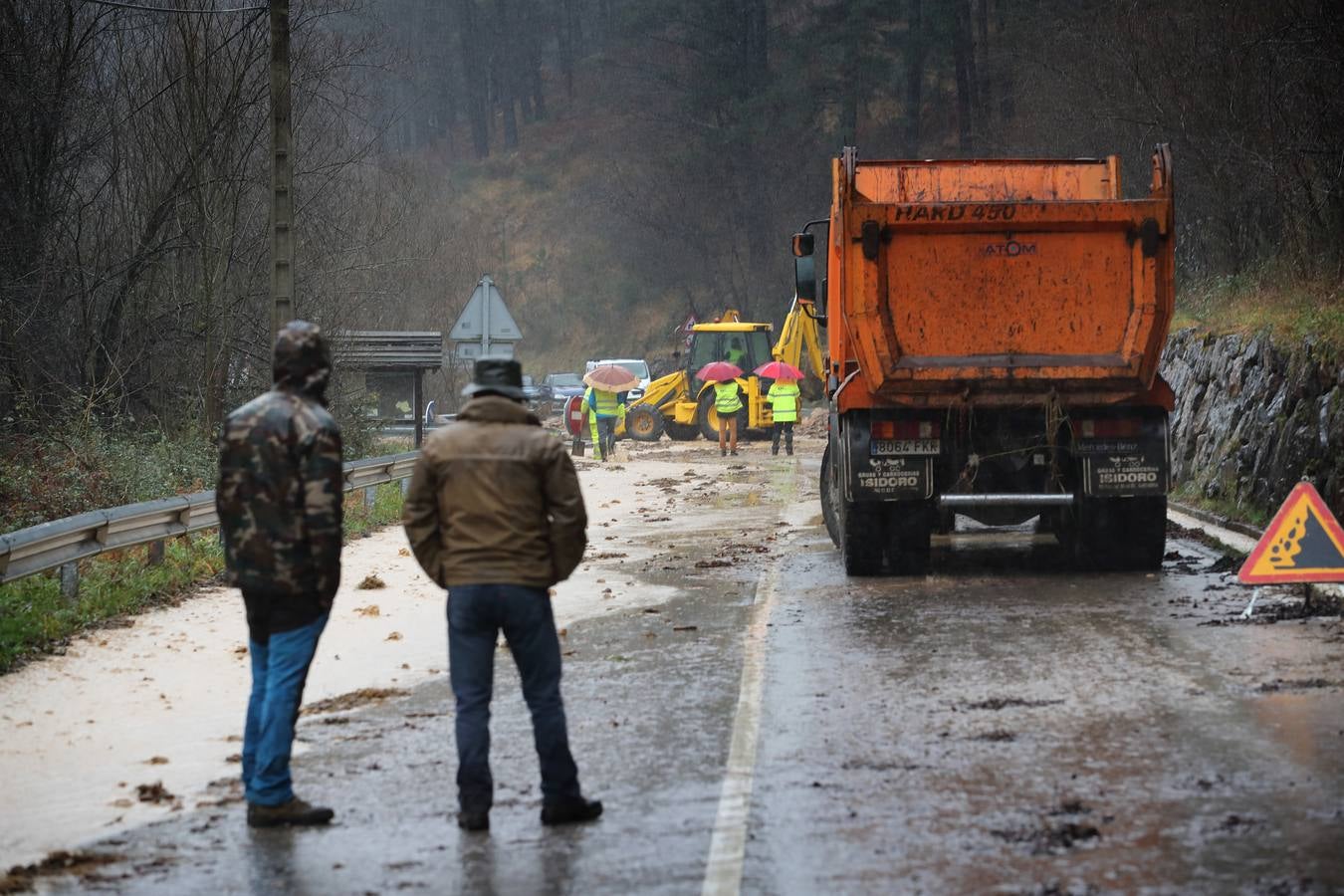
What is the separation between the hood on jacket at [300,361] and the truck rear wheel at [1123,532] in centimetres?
847

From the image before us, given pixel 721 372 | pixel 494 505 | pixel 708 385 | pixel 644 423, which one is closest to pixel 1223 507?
pixel 494 505

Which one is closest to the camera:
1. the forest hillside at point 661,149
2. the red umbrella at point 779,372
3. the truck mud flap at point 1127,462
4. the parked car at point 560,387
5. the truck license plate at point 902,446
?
the truck mud flap at point 1127,462

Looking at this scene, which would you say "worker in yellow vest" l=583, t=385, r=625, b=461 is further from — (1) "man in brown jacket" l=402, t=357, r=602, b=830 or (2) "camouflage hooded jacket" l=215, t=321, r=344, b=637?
(1) "man in brown jacket" l=402, t=357, r=602, b=830

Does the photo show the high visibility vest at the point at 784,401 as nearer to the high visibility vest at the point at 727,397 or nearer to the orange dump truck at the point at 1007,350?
the high visibility vest at the point at 727,397

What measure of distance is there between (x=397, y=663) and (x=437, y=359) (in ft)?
78.1

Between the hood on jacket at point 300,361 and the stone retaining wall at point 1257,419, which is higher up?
the hood on jacket at point 300,361

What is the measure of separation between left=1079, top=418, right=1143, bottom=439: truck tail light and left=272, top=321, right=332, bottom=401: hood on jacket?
8123mm

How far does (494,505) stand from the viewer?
6469 mm

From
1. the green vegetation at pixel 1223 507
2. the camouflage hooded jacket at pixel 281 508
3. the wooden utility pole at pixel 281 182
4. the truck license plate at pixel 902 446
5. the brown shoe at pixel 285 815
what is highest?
the wooden utility pole at pixel 281 182

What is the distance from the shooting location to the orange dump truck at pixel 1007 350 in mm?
13281

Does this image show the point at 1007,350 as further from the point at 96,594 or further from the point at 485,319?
the point at 485,319

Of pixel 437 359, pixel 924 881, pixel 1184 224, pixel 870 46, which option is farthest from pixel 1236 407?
pixel 870 46

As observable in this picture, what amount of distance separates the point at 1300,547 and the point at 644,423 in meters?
31.4

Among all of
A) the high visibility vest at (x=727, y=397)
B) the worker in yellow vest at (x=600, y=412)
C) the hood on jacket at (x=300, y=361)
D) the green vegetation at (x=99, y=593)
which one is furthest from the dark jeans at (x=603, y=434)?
the hood on jacket at (x=300, y=361)
